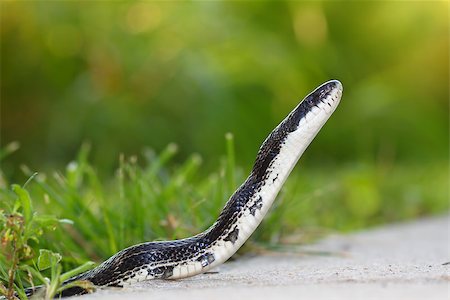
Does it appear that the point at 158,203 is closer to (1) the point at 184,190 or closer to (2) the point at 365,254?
(1) the point at 184,190

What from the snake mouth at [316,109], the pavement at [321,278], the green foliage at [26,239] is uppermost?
the snake mouth at [316,109]

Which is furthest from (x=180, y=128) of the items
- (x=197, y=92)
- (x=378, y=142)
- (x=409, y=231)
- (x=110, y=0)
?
(x=409, y=231)

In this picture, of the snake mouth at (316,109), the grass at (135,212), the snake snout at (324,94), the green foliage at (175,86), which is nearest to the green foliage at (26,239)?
the grass at (135,212)

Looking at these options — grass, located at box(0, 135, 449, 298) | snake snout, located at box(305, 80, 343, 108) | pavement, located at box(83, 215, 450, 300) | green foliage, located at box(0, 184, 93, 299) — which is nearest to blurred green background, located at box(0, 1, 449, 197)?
grass, located at box(0, 135, 449, 298)

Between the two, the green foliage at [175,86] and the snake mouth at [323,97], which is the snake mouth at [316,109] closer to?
the snake mouth at [323,97]

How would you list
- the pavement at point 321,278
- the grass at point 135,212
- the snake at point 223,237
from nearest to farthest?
A: 1. the pavement at point 321,278
2. the snake at point 223,237
3. the grass at point 135,212

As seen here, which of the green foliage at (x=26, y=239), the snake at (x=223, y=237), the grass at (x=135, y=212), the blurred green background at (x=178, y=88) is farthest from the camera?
the blurred green background at (x=178, y=88)

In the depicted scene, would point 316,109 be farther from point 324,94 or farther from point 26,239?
point 26,239
